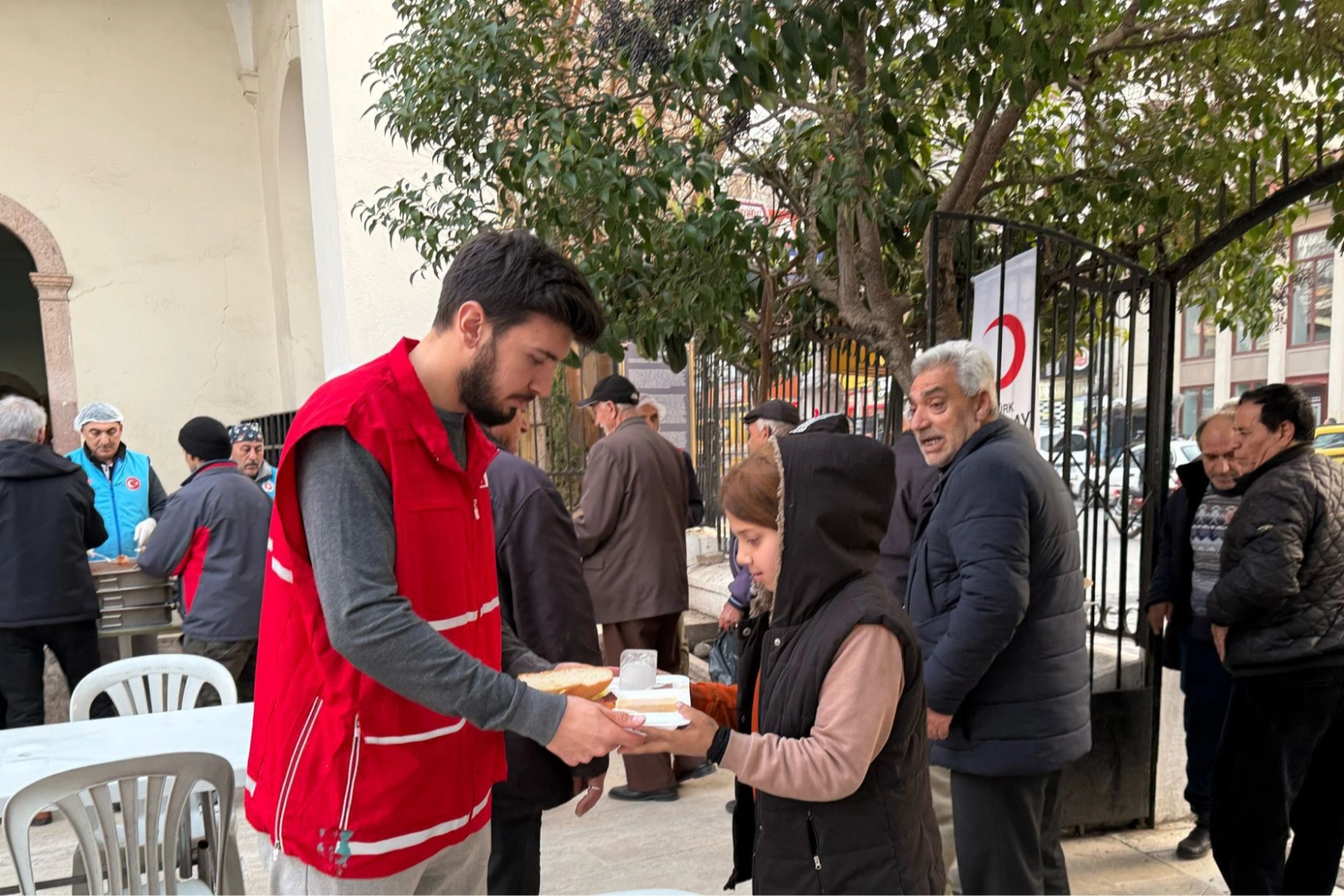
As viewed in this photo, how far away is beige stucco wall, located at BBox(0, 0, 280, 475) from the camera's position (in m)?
9.99

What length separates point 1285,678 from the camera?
3.28 metres

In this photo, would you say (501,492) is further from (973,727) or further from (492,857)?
(973,727)

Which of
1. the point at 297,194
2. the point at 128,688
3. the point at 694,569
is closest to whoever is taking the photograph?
the point at 128,688

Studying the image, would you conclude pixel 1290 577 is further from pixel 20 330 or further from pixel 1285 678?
pixel 20 330

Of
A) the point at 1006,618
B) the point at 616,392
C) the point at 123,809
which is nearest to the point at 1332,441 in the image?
the point at 616,392

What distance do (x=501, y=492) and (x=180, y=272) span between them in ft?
30.7

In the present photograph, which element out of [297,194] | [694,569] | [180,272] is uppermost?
[297,194]

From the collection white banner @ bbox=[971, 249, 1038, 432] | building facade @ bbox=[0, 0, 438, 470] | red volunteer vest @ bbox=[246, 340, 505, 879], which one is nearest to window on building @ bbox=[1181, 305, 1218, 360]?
building facade @ bbox=[0, 0, 438, 470]

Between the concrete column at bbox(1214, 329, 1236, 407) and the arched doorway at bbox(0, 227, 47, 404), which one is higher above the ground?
the arched doorway at bbox(0, 227, 47, 404)

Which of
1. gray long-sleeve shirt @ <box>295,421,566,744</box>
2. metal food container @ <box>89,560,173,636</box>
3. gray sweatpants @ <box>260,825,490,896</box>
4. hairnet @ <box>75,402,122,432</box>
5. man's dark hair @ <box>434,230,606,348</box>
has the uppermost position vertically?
man's dark hair @ <box>434,230,606,348</box>

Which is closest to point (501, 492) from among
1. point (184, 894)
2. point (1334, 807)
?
point (184, 894)

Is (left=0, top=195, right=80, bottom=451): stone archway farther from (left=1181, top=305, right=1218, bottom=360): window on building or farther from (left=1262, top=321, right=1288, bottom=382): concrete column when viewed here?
(left=1181, top=305, right=1218, bottom=360): window on building

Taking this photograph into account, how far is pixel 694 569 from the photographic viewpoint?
317 inches

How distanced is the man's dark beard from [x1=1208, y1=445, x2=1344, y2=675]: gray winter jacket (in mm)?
2858
